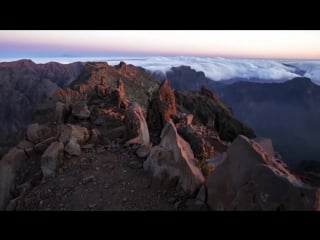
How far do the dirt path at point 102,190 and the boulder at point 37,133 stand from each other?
2.68 meters

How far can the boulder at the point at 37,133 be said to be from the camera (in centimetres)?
1202

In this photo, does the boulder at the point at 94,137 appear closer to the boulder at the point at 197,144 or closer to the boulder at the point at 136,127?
the boulder at the point at 136,127

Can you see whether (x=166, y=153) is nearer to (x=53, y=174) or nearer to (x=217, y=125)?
(x=53, y=174)

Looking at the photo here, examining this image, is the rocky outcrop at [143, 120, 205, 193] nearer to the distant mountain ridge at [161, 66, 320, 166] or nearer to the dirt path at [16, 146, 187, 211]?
the dirt path at [16, 146, 187, 211]

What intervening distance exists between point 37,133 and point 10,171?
6.29 ft

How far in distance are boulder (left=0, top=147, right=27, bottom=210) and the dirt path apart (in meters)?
1.68

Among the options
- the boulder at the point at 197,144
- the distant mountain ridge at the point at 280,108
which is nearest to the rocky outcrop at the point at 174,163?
the boulder at the point at 197,144

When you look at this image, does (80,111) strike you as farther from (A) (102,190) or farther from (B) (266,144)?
(B) (266,144)

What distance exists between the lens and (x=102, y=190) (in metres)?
8.62

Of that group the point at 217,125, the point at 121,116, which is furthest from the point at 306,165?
the point at 121,116

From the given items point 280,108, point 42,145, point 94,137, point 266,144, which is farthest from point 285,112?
point 42,145

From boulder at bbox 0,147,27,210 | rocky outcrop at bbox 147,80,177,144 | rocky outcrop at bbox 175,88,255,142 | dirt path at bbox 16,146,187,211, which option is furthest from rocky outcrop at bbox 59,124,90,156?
rocky outcrop at bbox 175,88,255,142

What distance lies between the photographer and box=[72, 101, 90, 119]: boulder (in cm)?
1311
